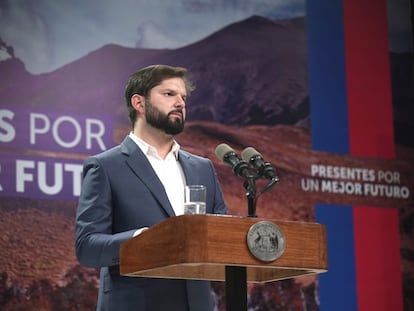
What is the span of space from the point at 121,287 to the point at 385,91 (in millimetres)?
3155

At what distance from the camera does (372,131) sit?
5.28m

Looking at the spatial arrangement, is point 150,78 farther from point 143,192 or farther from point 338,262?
point 338,262

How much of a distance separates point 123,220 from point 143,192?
0.11m

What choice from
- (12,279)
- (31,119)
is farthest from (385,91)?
(12,279)

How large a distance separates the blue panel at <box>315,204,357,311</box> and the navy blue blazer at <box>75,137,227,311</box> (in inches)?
87.1

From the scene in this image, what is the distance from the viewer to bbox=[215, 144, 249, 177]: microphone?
237 cm

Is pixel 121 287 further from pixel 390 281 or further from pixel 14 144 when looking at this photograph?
pixel 390 281

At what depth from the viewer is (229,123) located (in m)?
4.83

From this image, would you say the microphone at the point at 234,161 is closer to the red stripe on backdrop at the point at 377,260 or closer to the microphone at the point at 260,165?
the microphone at the point at 260,165

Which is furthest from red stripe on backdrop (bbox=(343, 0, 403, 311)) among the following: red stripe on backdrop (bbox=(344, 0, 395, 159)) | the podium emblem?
the podium emblem

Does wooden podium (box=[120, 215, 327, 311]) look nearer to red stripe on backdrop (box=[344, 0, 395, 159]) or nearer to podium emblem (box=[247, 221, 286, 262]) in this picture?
podium emblem (box=[247, 221, 286, 262])

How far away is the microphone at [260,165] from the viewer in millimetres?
2387

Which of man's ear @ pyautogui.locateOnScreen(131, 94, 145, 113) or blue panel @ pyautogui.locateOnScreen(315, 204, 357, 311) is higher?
man's ear @ pyautogui.locateOnScreen(131, 94, 145, 113)

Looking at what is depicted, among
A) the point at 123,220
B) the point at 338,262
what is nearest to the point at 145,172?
the point at 123,220
